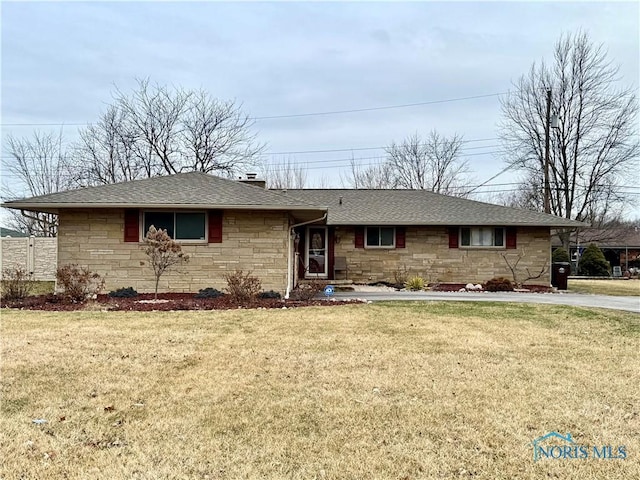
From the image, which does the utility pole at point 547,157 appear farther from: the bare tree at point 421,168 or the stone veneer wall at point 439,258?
the stone veneer wall at point 439,258

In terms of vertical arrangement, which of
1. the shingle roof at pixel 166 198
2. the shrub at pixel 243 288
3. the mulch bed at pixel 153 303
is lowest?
→ the mulch bed at pixel 153 303

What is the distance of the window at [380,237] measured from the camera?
1662 cm

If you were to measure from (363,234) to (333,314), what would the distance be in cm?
775

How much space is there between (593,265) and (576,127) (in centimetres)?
842

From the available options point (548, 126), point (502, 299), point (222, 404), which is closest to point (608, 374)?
point (222, 404)

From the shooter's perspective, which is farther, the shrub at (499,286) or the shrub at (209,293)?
the shrub at (499,286)

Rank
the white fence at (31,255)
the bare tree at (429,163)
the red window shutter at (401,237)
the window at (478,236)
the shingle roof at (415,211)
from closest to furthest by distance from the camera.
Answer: the shingle roof at (415,211)
the window at (478,236)
the red window shutter at (401,237)
the white fence at (31,255)
the bare tree at (429,163)

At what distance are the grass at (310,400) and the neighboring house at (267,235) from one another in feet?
15.2

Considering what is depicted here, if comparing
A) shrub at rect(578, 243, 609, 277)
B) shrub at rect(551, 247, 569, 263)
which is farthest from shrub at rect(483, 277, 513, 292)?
shrub at rect(578, 243, 609, 277)

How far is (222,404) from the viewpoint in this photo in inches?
165

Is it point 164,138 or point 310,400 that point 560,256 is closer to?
point 164,138

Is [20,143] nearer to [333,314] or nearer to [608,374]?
[333,314]

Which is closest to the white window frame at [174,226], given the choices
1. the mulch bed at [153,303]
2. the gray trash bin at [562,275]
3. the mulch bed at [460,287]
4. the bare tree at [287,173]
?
the mulch bed at [153,303]

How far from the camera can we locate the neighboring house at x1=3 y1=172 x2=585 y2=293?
12.2m
